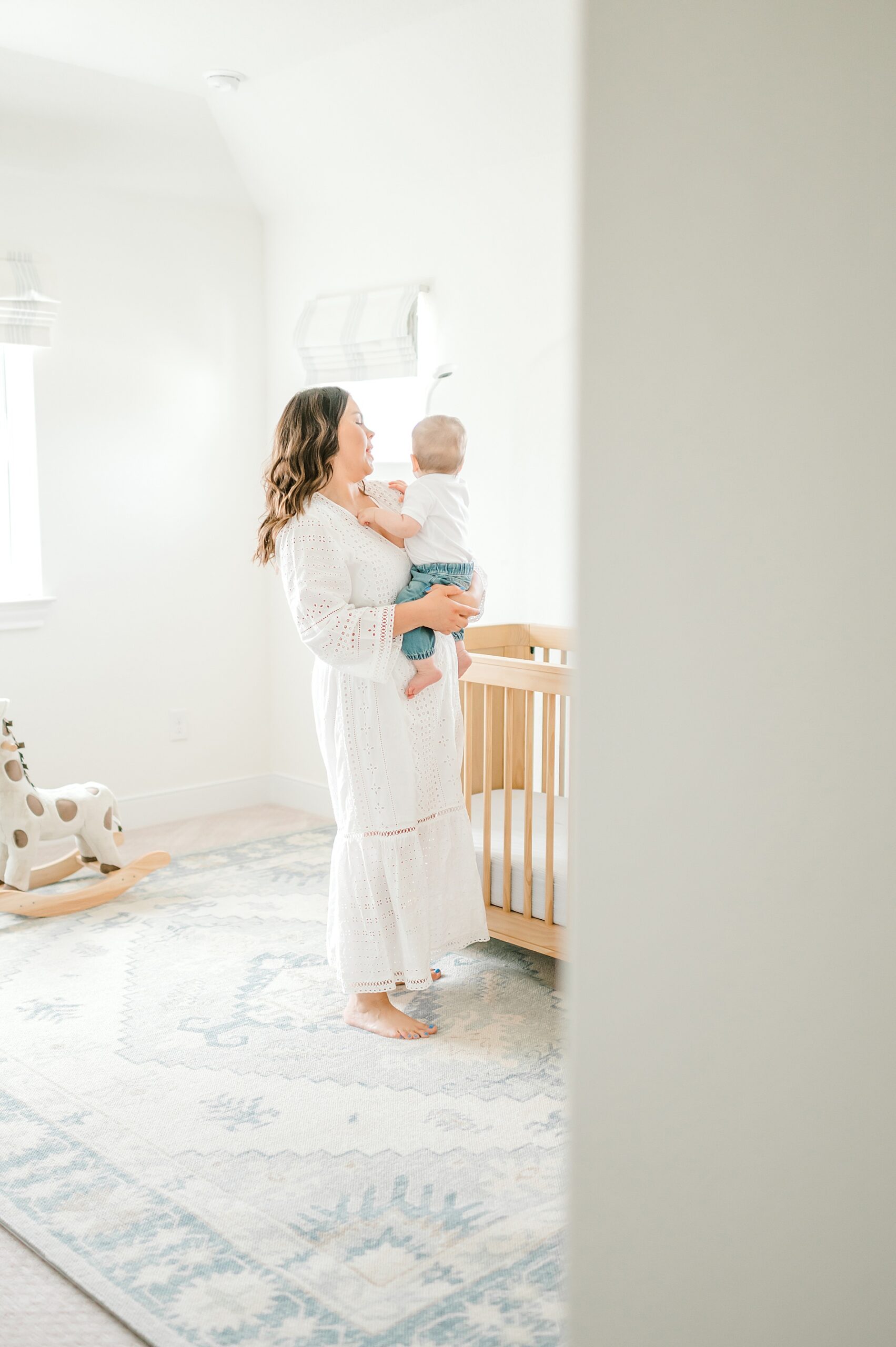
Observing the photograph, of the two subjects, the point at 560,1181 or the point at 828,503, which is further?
the point at 560,1181

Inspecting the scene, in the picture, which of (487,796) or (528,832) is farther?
(487,796)

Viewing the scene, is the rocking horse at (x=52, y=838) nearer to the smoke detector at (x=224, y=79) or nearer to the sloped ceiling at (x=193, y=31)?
the sloped ceiling at (x=193, y=31)

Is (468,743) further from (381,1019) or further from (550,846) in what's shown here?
(381,1019)

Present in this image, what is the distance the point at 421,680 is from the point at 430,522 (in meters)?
0.33

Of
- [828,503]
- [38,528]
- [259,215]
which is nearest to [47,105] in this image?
[259,215]

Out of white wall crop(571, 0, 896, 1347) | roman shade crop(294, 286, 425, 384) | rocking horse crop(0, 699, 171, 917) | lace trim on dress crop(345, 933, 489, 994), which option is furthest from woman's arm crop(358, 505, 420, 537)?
white wall crop(571, 0, 896, 1347)

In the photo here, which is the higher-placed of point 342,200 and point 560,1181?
point 342,200

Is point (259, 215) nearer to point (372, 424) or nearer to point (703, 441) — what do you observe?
point (372, 424)

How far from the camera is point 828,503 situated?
0.58 m

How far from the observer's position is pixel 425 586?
229cm

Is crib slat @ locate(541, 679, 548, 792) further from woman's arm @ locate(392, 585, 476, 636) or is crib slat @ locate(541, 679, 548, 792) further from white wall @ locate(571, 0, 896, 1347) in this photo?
white wall @ locate(571, 0, 896, 1347)

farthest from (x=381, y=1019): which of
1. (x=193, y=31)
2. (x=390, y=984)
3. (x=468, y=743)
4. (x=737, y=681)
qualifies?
(x=193, y=31)

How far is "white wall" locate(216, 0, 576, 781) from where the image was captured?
3062 millimetres

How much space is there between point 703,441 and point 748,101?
0.18 metres
